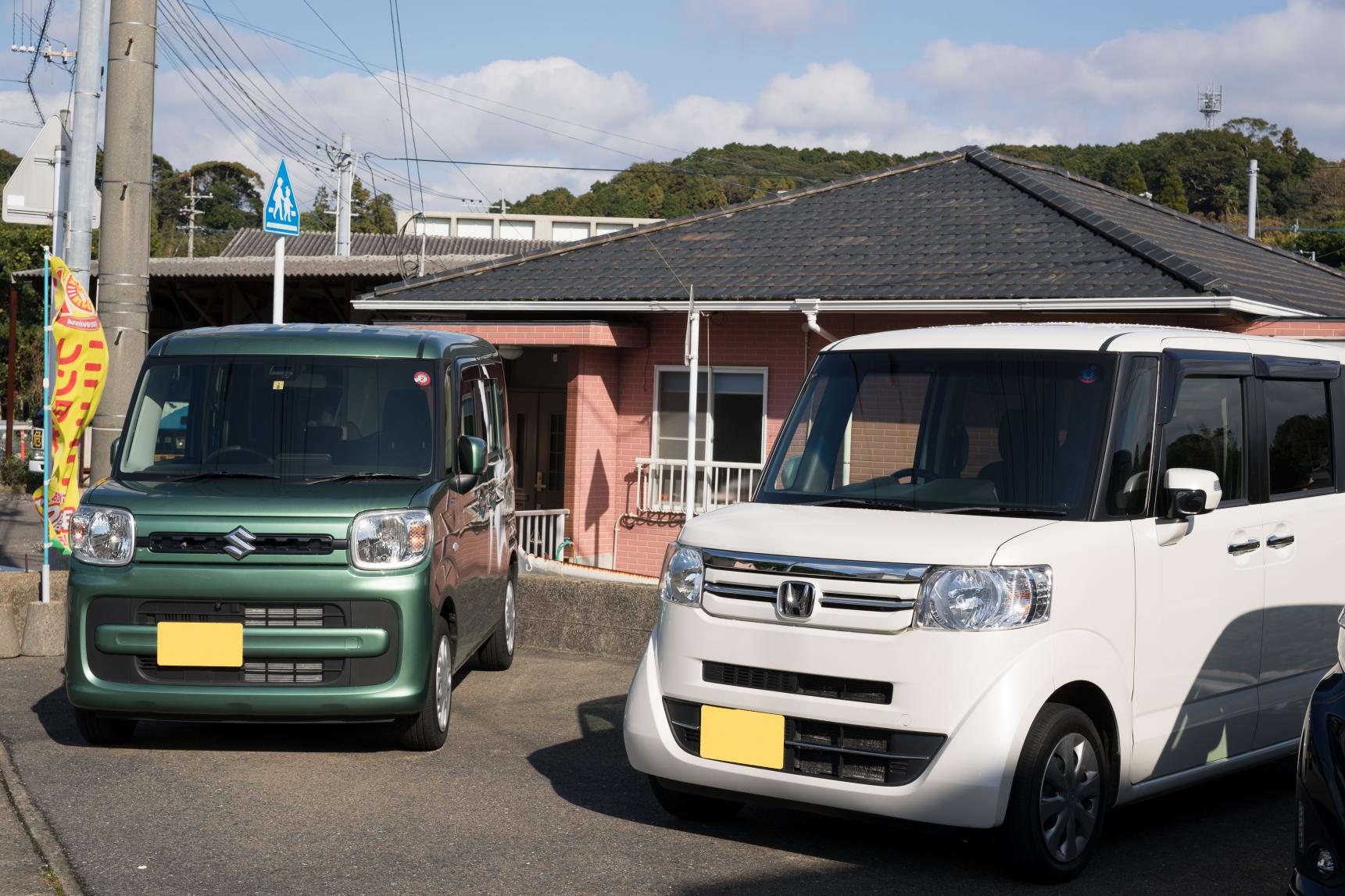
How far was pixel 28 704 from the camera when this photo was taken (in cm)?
725

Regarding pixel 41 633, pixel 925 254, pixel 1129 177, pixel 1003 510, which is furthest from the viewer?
pixel 1129 177

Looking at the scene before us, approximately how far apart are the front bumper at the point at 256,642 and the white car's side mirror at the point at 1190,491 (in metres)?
3.19

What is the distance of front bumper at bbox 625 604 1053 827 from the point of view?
4.36 m

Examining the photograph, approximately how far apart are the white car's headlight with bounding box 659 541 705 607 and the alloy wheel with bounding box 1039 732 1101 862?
132 cm

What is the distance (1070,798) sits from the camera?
15.2 feet

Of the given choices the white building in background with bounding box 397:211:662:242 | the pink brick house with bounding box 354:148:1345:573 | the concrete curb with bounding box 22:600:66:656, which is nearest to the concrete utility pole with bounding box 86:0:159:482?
the concrete curb with bounding box 22:600:66:656

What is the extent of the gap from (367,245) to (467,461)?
38.0m

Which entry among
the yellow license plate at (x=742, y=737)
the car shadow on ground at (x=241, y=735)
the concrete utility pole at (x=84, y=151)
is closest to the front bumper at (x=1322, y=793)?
the yellow license plate at (x=742, y=737)

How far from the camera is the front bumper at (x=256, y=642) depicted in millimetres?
6008

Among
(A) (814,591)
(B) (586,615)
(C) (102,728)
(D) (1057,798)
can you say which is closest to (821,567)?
(A) (814,591)

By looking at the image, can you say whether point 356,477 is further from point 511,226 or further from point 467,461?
point 511,226

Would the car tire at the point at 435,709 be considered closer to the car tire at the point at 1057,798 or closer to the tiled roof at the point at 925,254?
the car tire at the point at 1057,798

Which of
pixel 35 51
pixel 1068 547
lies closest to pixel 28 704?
pixel 1068 547

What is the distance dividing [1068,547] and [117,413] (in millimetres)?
7327
